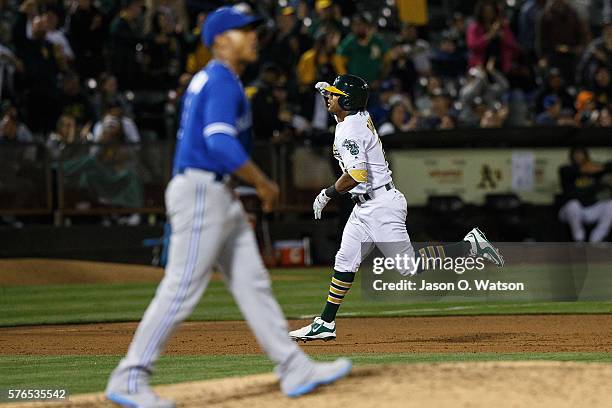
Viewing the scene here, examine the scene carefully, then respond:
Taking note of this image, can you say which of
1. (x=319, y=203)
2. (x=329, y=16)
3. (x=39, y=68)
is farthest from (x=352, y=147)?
(x=329, y=16)

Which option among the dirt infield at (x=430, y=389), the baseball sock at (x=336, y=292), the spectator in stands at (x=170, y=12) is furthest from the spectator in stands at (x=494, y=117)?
the dirt infield at (x=430, y=389)

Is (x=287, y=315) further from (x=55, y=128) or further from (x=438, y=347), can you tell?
(x=55, y=128)

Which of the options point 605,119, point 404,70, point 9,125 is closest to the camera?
point 9,125

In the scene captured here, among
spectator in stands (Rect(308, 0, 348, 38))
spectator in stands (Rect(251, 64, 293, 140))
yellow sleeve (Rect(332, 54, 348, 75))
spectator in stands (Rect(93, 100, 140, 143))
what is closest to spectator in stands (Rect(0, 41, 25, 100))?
spectator in stands (Rect(93, 100, 140, 143))

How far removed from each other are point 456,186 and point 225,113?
13720 millimetres

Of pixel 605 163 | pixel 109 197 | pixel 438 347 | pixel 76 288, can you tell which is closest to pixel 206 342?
pixel 438 347

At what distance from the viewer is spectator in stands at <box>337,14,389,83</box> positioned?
20.4 metres

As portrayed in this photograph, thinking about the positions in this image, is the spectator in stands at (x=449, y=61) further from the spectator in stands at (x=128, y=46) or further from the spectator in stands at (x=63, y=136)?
the spectator in stands at (x=63, y=136)

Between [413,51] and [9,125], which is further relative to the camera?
[413,51]

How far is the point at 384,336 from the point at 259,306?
5068 millimetres

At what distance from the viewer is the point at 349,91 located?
10.5m

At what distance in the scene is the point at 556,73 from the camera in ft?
72.3

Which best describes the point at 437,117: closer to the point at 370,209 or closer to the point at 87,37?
the point at 87,37

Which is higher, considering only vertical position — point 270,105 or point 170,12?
point 170,12
